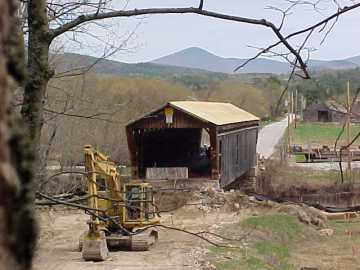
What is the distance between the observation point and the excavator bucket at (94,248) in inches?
660

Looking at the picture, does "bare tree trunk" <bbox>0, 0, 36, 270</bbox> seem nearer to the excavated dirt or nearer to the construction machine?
the excavated dirt

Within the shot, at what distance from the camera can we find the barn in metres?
27.0

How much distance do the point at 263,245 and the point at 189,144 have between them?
13.5m

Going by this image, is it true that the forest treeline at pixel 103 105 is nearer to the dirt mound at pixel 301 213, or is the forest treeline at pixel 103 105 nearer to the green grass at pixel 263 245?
the green grass at pixel 263 245

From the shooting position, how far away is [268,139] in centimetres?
6512

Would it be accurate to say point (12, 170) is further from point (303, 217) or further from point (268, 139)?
point (268, 139)

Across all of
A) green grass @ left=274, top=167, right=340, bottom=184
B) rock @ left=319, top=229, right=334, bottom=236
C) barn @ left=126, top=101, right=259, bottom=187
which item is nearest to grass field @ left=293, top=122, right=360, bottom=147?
green grass @ left=274, top=167, right=340, bottom=184

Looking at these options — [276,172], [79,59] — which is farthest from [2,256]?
[276,172]

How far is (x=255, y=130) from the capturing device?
38781 mm

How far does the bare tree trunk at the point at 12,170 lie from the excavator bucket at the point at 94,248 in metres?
16.1

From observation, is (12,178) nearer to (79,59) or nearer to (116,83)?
(79,59)

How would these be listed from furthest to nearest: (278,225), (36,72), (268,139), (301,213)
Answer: (268,139)
(301,213)
(278,225)
(36,72)

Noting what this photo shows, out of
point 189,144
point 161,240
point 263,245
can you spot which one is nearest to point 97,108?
point 161,240

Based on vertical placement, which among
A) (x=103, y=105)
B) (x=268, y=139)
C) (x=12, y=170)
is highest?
(x=103, y=105)
